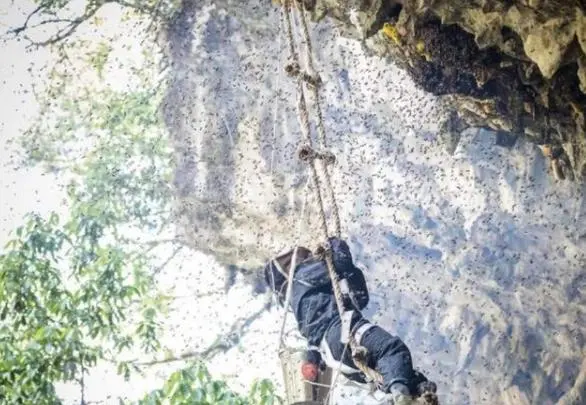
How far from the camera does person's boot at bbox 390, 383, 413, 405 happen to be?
3391mm

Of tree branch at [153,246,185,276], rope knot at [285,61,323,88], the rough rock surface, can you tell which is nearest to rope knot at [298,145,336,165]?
rope knot at [285,61,323,88]

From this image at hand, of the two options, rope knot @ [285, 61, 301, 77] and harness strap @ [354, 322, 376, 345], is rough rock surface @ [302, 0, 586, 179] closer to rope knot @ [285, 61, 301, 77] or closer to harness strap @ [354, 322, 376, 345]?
rope knot @ [285, 61, 301, 77]

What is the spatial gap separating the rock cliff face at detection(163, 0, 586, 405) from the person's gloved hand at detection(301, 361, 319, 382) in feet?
16.6

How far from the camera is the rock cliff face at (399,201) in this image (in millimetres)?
9383

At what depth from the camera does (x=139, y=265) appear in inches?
400

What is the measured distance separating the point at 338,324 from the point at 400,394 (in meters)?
0.75

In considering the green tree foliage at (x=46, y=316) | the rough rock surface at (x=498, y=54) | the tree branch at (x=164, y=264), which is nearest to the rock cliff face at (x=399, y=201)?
the tree branch at (x=164, y=264)

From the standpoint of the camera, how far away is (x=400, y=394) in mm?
3430

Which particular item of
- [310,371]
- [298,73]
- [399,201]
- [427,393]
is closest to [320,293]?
[310,371]

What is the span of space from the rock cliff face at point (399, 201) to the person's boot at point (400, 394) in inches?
230

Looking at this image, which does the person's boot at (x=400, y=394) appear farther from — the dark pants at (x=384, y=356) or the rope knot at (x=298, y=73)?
the rope knot at (x=298, y=73)

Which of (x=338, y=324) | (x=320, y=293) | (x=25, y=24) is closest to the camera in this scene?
(x=338, y=324)

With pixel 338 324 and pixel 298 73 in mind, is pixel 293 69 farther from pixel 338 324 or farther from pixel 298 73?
pixel 338 324

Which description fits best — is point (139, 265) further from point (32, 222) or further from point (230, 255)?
point (32, 222)
